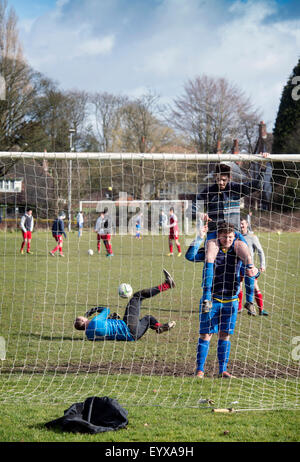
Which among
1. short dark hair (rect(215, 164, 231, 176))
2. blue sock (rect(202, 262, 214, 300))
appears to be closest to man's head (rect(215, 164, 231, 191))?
short dark hair (rect(215, 164, 231, 176))

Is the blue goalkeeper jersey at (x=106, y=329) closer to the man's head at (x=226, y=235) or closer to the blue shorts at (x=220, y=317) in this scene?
the blue shorts at (x=220, y=317)

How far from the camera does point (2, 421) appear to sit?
12.3 ft

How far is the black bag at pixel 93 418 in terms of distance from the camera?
11.4ft

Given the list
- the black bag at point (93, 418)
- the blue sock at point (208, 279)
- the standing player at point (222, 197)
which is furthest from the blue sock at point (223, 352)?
the black bag at point (93, 418)

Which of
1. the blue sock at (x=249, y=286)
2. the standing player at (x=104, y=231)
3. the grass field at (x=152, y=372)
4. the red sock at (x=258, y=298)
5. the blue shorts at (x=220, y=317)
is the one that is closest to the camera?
the grass field at (x=152, y=372)

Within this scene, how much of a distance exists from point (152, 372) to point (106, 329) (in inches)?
29.9

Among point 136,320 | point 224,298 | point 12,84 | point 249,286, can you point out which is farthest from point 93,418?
point 12,84

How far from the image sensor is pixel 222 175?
5.19m

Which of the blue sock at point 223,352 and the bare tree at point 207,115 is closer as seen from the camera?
the blue sock at point 223,352

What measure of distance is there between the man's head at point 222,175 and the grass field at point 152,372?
204cm

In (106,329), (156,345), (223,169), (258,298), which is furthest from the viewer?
→ (258,298)

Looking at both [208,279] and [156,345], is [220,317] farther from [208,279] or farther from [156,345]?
[156,345]

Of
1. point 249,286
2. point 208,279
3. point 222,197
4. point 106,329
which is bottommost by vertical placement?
point 106,329
